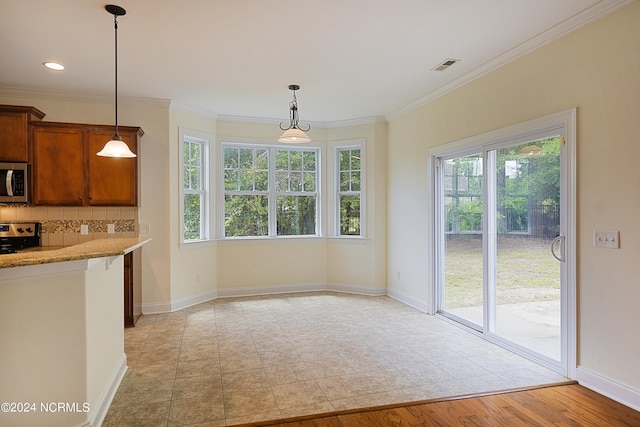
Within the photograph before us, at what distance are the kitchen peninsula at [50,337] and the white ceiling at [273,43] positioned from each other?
1842 millimetres

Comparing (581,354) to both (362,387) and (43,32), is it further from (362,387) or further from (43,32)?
(43,32)

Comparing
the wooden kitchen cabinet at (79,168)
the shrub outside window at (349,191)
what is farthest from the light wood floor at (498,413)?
the shrub outside window at (349,191)

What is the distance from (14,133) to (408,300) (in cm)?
515

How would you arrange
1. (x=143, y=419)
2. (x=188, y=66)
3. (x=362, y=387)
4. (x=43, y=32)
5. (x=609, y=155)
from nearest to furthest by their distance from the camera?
(x=143, y=419), (x=609, y=155), (x=362, y=387), (x=43, y=32), (x=188, y=66)

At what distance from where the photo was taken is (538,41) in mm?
3162

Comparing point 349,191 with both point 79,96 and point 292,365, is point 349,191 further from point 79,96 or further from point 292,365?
point 79,96

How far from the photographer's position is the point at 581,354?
2893mm

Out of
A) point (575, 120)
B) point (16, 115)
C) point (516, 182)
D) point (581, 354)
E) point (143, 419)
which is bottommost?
point (143, 419)

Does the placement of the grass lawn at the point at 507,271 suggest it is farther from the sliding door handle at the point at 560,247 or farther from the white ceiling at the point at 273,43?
the white ceiling at the point at 273,43

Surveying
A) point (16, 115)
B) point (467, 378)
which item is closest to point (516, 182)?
point (467, 378)

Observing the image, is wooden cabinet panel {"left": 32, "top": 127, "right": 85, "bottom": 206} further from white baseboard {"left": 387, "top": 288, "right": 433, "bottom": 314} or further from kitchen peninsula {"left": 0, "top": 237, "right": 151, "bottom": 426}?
white baseboard {"left": 387, "top": 288, "right": 433, "bottom": 314}

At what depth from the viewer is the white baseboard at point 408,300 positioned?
16.1 ft

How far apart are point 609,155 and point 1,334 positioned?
3850 mm

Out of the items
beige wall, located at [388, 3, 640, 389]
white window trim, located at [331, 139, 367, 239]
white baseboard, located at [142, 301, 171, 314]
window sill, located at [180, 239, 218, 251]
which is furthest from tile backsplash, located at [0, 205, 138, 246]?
beige wall, located at [388, 3, 640, 389]
